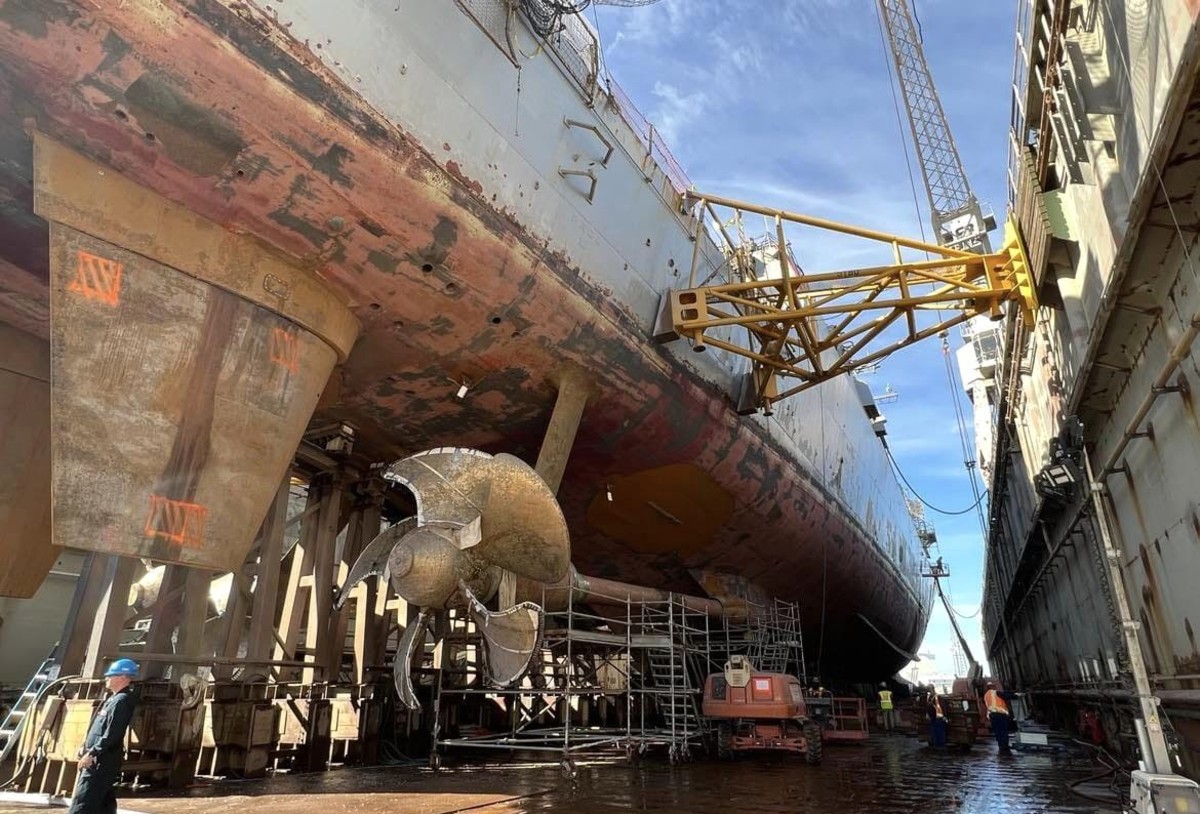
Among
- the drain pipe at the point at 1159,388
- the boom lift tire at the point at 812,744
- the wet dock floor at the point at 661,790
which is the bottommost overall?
the wet dock floor at the point at 661,790

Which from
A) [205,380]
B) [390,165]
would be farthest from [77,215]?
[390,165]

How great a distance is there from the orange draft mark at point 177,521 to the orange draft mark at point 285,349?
136 centimetres

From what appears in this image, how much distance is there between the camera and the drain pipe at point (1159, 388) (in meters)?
4.44

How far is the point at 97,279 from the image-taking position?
193 inches

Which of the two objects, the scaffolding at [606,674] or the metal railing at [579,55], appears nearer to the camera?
the metal railing at [579,55]

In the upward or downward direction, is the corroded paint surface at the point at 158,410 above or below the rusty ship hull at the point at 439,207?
below

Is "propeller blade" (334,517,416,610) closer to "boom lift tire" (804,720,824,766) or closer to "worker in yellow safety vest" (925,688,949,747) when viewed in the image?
"boom lift tire" (804,720,824,766)

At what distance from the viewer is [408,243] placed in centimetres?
629

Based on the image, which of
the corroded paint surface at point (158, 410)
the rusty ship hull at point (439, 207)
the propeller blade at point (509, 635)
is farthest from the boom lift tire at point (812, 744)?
the corroded paint surface at point (158, 410)

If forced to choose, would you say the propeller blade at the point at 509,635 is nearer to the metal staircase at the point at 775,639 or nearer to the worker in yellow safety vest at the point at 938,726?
the metal staircase at the point at 775,639

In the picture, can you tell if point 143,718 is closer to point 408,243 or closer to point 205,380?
point 205,380

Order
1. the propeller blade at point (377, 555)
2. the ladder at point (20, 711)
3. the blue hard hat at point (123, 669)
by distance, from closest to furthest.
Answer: the blue hard hat at point (123, 669) < the ladder at point (20, 711) < the propeller blade at point (377, 555)

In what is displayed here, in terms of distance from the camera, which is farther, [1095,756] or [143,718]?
[1095,756]

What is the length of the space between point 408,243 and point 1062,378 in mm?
7050
